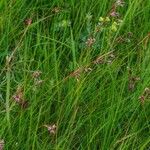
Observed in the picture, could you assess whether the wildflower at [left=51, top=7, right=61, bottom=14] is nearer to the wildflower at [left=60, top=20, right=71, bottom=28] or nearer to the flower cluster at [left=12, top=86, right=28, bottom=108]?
the wildflower at [left=60, top=20, right=71, bottom=28]

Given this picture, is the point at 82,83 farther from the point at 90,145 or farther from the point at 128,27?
the point at 128,27

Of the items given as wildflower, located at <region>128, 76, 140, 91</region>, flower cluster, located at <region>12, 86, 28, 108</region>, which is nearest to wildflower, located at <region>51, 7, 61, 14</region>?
wildflower, located at <region>128, 76, 140, 91</region>

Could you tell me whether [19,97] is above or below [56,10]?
below

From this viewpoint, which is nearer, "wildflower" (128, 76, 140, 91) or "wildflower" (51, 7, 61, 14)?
"wildflower" (128, 76, 140, 91)

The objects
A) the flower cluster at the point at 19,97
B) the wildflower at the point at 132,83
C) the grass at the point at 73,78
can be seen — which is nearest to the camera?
the flower cluster at the point at 19,97

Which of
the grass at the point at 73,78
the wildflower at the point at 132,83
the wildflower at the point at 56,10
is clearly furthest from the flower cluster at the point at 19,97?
the wildflower at the point at 56,10

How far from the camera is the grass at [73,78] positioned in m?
2.17

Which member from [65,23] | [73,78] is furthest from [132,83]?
[65,23]

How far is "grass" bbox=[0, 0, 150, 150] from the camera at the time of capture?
2174 mm

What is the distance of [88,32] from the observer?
271 centimetres

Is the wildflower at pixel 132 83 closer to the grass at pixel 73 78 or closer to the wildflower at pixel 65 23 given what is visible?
the grass at pixel 73 78

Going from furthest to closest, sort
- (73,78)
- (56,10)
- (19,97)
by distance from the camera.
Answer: (56,10) < (73,78) < (19,97)

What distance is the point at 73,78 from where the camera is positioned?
93.7 inches

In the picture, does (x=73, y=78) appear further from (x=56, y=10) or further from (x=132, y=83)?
(x=56, y=10)
